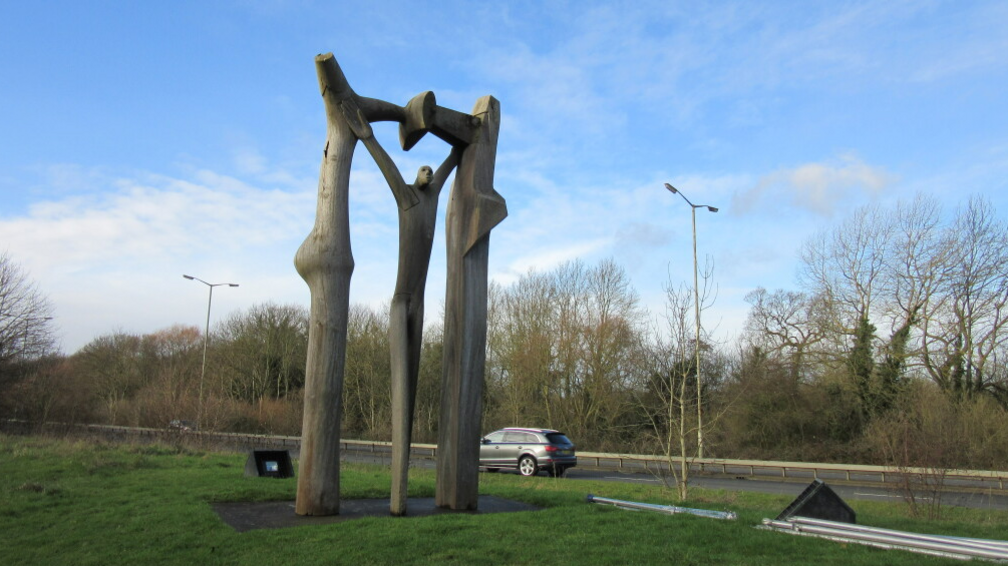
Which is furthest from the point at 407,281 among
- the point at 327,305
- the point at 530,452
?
the point at 530,452

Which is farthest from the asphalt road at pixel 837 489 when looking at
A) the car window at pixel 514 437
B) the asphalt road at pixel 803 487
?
the car window at pixel 514 437

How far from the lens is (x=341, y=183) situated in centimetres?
873

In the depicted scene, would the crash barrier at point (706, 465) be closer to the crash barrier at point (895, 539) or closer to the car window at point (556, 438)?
the car window at point (556, 438)

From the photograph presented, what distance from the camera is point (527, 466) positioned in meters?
21.4

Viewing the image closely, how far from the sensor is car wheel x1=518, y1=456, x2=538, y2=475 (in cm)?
2125

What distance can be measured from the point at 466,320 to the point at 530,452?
13127 millimetres

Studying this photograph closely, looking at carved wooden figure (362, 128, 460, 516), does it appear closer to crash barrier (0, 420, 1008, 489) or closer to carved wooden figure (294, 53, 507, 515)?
carved wooden figure (294, 53, 507, 515)

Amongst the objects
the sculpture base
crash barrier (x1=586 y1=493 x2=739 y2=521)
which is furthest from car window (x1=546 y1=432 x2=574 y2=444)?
crash barrier (x1=586 y1=493 x2=739 y2=521)

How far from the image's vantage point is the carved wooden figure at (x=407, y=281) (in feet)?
29.2

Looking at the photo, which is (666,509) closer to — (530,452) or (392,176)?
(392,176)

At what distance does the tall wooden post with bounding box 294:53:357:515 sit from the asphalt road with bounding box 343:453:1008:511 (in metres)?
9.25

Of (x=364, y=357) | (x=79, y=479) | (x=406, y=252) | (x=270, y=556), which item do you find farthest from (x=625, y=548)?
(x=364, y=357)

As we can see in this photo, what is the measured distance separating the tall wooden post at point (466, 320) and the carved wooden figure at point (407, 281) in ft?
1.17

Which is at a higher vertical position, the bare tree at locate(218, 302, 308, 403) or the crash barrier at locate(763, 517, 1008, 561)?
the bare tree at locate(218, 302, 308, 403)
